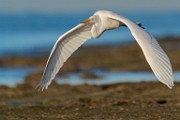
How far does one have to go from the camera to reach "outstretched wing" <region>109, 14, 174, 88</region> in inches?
400

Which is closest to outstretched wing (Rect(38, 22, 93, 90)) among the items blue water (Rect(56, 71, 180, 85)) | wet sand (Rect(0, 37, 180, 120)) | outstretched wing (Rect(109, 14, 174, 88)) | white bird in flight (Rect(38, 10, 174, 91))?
white bird in flight (Rect(38, 10, 174, 91))

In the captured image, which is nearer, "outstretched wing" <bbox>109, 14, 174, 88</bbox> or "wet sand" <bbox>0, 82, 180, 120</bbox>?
"outstretched wing" <bbox>109, 14, 174, 88</bbox>

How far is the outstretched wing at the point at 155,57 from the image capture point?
10.1 metres

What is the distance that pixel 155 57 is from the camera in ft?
34.3

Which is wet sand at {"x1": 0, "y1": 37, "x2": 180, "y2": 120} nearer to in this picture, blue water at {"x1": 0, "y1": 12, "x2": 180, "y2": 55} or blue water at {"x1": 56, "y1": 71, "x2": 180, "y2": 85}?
blue water at {"x1": 56, "y1": 71, "x2": 180, "y2": 85}

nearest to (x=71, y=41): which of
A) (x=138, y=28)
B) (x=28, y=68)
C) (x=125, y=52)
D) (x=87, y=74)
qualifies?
(x=138, y=28)

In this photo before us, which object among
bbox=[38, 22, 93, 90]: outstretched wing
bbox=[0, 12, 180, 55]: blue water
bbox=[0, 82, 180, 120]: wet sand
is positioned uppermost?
bbox=[0, 12, 180, 55]: blue water

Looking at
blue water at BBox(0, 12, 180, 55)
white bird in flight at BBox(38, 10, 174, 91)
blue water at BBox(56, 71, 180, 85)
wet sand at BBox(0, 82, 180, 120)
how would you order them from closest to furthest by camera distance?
wet sand at BBox(0, 82, 180, 120), white bird in flight at BBox(38, 10, 174, 91), blue water at BBox(56, 71, 180, 85), blue water at BBox(0, 12, 180, 55)

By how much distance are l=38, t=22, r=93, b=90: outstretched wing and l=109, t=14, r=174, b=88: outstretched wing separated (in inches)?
92.8

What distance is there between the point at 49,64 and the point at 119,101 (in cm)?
178

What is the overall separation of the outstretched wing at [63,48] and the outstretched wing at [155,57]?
236 cm

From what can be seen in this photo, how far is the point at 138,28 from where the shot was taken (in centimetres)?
1127

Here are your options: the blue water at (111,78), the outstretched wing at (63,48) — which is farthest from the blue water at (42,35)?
the outstretched wing at (63,48)

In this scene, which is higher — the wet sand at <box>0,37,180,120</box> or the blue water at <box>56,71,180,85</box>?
the blue water at <box>56,71,180,85</box>
